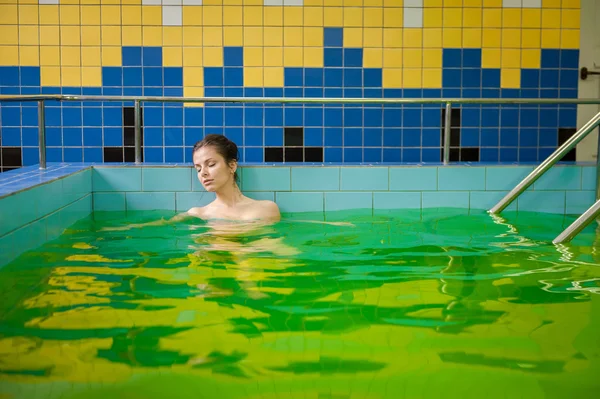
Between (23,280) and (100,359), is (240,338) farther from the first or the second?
(23,280)

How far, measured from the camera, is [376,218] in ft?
14.8

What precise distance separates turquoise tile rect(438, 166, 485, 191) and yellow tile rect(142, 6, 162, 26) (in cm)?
285

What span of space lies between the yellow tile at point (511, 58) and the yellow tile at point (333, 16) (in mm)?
1476

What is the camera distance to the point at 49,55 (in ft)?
20.0

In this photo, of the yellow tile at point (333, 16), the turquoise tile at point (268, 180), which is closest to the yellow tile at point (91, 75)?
the yellow tile at point (333, 16)

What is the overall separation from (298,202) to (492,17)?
2730 millimetres

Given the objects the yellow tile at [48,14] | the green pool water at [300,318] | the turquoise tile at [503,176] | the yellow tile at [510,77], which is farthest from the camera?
the yellow tile at [510,77]

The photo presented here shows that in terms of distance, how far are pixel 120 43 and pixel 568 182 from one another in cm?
385

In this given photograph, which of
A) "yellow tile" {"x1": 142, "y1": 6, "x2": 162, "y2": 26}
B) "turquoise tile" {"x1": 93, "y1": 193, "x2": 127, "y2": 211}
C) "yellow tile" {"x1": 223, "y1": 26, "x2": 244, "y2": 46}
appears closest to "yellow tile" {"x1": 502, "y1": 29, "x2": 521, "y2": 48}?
"yellow tile" {"x1": 223, "y1": 26, "x2": 244, "y2": 46}

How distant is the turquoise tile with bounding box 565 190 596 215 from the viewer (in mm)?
4984

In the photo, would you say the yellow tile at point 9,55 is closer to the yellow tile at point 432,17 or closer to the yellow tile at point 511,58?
the yellow tile at point 432,17

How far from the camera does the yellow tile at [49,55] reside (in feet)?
20.0

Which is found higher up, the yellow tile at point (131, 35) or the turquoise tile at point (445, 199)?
the yellow tile at point (131, 35)

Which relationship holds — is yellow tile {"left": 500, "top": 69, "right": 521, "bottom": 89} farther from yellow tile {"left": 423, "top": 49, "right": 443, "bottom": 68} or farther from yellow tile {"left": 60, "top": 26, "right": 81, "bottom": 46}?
yellow tile {"left": 60, "top": 26, "right": 81, "bottom": 46}
